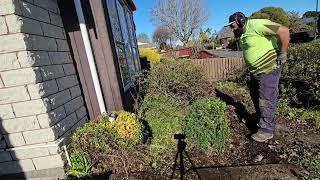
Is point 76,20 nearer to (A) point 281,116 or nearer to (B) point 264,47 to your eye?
(B) point 264,47

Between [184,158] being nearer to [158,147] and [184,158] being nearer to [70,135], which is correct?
[158,147]

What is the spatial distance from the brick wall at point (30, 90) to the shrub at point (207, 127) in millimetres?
1873

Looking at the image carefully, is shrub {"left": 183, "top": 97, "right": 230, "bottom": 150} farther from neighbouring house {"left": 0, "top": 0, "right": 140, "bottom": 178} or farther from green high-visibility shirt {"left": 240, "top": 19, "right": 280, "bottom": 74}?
neighbouring house {"left": 0, "top": 0, "right": 140, "bottom": 178}

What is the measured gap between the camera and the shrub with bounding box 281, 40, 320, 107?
5.10 metres

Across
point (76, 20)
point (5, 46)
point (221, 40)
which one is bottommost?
point (221, 40)

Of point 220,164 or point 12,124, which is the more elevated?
point 12,124

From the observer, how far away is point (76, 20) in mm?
4246

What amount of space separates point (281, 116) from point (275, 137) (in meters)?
1.18

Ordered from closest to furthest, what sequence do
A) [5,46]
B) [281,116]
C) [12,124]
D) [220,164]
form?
[5,46], [12,124], [220,164], [281,116]

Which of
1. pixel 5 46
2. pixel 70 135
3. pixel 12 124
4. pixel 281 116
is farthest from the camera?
pixel 281 116

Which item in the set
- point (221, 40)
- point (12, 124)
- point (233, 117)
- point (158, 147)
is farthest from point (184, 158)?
point (221, 40)

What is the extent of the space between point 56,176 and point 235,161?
8.09 feet

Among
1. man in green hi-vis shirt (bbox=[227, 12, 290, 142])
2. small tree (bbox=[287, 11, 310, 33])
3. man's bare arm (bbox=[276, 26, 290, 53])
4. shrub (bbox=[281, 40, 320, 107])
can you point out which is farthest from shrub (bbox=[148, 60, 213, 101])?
small tree (bbox=[287, 11, 310, 33])

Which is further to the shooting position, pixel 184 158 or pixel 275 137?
pixel 275 137
